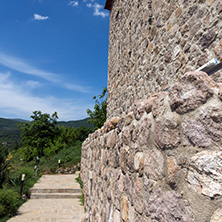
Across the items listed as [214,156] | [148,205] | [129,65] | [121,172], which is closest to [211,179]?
[214,156]

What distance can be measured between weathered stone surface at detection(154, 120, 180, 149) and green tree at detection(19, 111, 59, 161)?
65.5ft

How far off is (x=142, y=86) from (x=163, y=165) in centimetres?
301

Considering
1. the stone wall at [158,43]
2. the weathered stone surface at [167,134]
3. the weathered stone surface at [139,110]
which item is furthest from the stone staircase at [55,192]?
Answer: the weathered stone surface at [167,134]

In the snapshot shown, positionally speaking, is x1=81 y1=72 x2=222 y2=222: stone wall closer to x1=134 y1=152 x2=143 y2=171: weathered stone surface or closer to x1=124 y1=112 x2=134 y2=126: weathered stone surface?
x1=134 y1=152 x2=143 y2=171: weathered stone surface

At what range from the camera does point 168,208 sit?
105cm

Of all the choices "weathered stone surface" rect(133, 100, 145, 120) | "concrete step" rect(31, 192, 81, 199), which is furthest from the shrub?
"weathered stone surface" rect(133, 100, 145, 120)

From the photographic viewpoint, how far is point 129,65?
4.87 metres

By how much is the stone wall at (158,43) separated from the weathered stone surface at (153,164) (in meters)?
1.16

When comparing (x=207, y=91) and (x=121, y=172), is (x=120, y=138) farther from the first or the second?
(x=207, y=91)

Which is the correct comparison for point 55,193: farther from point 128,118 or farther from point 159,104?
point 159,104

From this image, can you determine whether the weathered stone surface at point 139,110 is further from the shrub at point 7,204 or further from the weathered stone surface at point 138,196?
the shrub at point 7,204

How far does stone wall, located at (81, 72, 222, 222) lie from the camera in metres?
0.82

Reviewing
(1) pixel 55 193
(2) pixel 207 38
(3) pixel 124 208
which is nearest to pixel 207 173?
(3) pixel 124 208

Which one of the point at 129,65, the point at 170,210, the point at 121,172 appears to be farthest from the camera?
the point at 129,65
